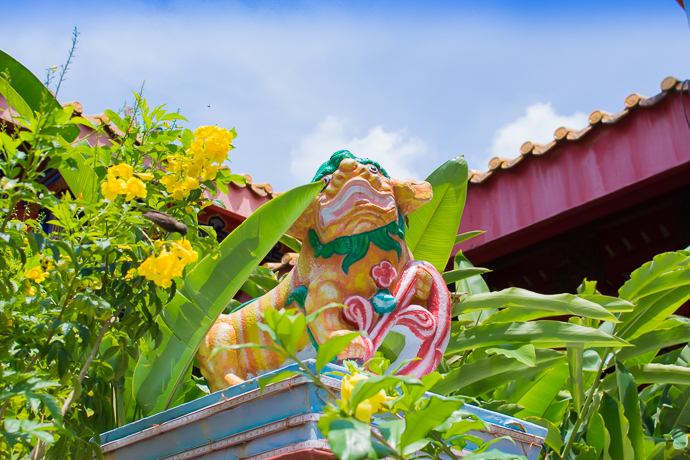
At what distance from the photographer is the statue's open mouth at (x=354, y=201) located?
1722 mm

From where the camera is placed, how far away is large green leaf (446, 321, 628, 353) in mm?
1821

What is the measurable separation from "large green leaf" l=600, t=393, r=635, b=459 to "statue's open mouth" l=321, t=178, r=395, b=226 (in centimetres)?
91

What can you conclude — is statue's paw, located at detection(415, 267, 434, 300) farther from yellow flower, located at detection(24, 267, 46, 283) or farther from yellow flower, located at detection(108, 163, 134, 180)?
yellow flower, located at detection(24, 267, 46, 283)

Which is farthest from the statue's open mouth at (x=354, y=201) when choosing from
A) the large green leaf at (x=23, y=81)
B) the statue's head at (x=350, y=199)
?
the large green leaf at (x=23, y=81)

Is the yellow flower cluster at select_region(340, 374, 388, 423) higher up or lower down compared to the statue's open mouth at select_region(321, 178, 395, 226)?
lower down

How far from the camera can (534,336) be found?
1.93 metres

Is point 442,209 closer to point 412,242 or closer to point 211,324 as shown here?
point 412,242

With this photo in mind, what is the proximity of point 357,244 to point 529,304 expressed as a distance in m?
0.65

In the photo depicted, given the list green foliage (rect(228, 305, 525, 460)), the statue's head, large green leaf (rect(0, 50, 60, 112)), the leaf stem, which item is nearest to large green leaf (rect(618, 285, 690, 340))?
the leaf stem

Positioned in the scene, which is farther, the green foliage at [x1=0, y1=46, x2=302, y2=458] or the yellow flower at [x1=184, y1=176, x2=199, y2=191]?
the yellow flower at [x1=184, y1=176, x2=199, y2=191]

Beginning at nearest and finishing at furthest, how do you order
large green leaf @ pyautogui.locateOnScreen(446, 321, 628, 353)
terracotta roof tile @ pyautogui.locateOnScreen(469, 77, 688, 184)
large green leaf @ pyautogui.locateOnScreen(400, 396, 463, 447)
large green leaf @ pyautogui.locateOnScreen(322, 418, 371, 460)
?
large green leaf @ pyautogui.locateOnScreen(322, 418, 371, 460) → large green leaf @ pyautogui.locateOnScreen(400, 396, 463, 447) → large green leaf @ pyautogui.locateOnScreen(446, 321, 628, 353) → terracotta roof tile @ pyautogui.locateOnScreen(469, 77, 688, 184)

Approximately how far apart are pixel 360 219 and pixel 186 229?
0.51m

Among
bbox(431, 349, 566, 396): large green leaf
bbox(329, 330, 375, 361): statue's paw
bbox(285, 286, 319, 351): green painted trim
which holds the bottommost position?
bbox(329, 330, 375, 361): statue's paw

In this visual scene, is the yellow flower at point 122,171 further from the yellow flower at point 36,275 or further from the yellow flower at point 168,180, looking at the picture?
the yellow flower at point 36,275
